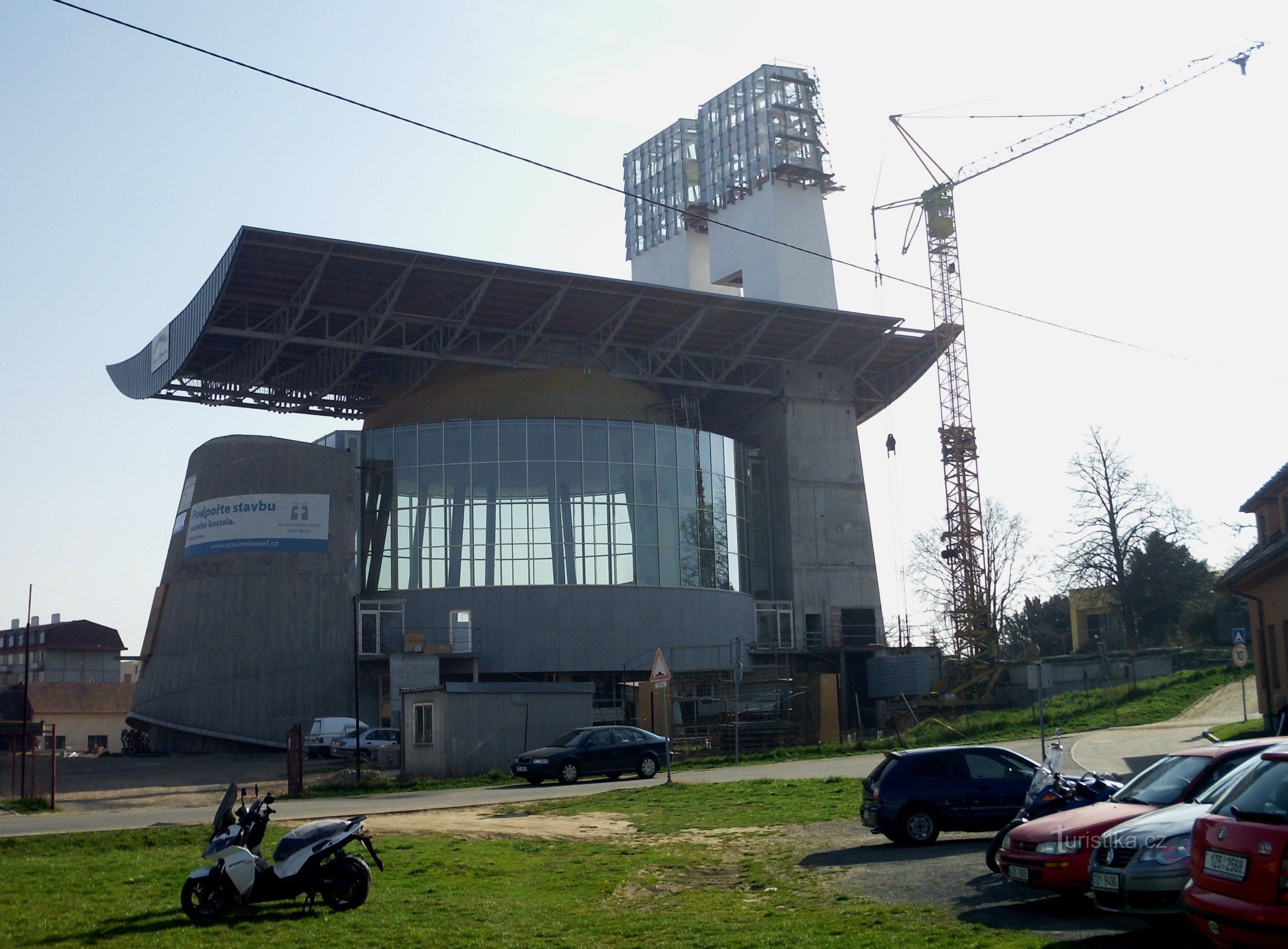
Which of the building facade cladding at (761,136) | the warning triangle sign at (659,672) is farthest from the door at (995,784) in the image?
the building facade cladding at (761,136)

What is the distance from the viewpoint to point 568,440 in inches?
2153

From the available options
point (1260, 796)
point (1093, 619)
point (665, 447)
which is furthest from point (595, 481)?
point (1260, 796)

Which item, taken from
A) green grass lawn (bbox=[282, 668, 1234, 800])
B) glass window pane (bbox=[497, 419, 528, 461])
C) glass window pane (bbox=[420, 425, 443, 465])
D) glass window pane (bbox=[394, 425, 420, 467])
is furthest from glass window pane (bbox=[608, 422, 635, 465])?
green grass lawn (bbox=[282, 668, 1234, 800])

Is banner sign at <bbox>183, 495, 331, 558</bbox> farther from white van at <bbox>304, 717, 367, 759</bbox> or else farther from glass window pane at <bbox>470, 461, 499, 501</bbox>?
white van at <bbox>304, 717, 367, 759</bbox>

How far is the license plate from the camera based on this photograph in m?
8.08

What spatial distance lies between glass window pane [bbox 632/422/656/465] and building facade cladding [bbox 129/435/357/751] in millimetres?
12624

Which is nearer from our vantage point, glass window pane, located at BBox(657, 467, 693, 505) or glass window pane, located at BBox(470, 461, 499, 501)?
glass window pane, located at BBox(470, 461, 499, 501)

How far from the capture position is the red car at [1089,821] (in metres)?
11.5

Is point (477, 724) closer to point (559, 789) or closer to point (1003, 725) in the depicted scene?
point (559, 789)

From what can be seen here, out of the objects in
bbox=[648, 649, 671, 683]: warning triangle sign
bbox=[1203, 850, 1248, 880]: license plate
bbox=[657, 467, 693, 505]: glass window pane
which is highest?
bbox=[657, 467, 693, 505]: glass window pane

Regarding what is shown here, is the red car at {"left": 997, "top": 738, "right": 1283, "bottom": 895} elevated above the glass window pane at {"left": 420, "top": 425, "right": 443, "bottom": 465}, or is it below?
below

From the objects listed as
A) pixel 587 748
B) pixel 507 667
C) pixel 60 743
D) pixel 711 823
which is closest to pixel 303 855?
pixel 711 823

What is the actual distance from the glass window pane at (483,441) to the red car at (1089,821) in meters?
43.3

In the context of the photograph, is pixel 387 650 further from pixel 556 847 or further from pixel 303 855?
pixel 303 855
